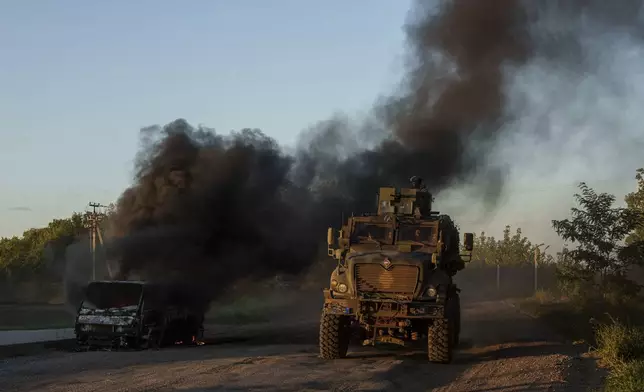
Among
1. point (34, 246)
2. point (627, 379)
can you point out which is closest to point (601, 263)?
point (627, 379)

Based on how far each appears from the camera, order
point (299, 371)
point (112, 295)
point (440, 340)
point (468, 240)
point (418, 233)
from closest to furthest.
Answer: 1. point (299, 371)
2. point (440, 340)
3. point (468, 240)
4. point (418, 233)
5. point (112, 295)

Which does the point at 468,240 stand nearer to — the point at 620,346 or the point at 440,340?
the point at 440,340

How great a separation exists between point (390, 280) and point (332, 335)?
1620 millimetres

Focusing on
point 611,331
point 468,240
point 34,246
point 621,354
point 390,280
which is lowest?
point 621,354

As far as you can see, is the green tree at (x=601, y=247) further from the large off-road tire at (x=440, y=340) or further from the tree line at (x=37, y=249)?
the tree line at (x=37, y=249)

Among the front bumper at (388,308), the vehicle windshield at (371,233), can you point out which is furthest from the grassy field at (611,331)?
the vehicle windshield at (371,233)

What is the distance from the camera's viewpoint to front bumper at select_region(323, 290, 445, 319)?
1434 centimetres

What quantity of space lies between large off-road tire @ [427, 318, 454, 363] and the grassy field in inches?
117

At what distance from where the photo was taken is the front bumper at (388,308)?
14336 mm

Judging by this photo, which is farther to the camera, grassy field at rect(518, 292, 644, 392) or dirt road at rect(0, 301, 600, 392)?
dirt road at rect(0, 301, 600, 392)

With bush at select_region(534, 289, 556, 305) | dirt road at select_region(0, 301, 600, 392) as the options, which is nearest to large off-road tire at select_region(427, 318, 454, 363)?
dirt road at select_region(0, 301, 600, 392)

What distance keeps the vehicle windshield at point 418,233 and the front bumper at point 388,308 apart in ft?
5.61

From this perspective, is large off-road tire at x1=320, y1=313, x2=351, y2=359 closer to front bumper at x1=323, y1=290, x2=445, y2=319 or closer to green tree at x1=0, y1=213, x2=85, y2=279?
front bumper at x1=323, y1=290, x2=445, y2=319

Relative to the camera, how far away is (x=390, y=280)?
47.9 feet
